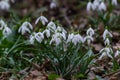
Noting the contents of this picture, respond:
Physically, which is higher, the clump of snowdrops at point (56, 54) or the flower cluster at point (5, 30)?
the flower cluster at point (5, 30)

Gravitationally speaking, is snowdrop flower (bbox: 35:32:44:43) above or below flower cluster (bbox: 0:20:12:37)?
below

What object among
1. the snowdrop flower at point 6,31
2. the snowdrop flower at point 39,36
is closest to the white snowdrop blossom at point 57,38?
the snowdrop flower at point 39,36

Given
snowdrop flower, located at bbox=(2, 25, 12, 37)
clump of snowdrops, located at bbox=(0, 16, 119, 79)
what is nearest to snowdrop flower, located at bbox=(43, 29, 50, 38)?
clump of snowdrops, located at bbox=(0, 16, 119, 79)

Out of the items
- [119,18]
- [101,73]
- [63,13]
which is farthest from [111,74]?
[63,13]

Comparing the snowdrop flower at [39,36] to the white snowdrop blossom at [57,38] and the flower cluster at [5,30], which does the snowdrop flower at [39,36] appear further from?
the flower cluster at [5,30]

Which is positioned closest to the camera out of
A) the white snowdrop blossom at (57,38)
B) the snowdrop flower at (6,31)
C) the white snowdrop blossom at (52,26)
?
the white snowdrop blossom at (57,38)

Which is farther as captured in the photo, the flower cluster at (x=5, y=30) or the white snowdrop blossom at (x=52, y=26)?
the flower cluster at (x=5, y=30)

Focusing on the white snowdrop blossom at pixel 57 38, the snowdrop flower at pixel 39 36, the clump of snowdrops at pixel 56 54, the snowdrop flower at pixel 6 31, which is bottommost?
the clump of snowdrops at pixel 56 54

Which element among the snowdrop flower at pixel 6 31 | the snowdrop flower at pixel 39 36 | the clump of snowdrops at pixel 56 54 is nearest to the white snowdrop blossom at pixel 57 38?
the clump of snowdrops at pixel 56 54

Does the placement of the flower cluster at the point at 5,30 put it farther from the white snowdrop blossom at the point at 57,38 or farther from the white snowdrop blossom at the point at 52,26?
the white snowdrop blossom at the point at 57,38

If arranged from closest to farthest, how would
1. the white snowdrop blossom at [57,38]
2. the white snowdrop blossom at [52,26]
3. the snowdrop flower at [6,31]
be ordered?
the white snowdrop blossom at [57,38] → the white snowdrop blossom at [52,26] → the snowdrop flower at [6,31]

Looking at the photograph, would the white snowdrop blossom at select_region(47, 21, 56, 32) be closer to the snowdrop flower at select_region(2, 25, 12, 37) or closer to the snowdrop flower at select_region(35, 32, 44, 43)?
the snowdrop flower at select_region(35, 32, 44, 43)
